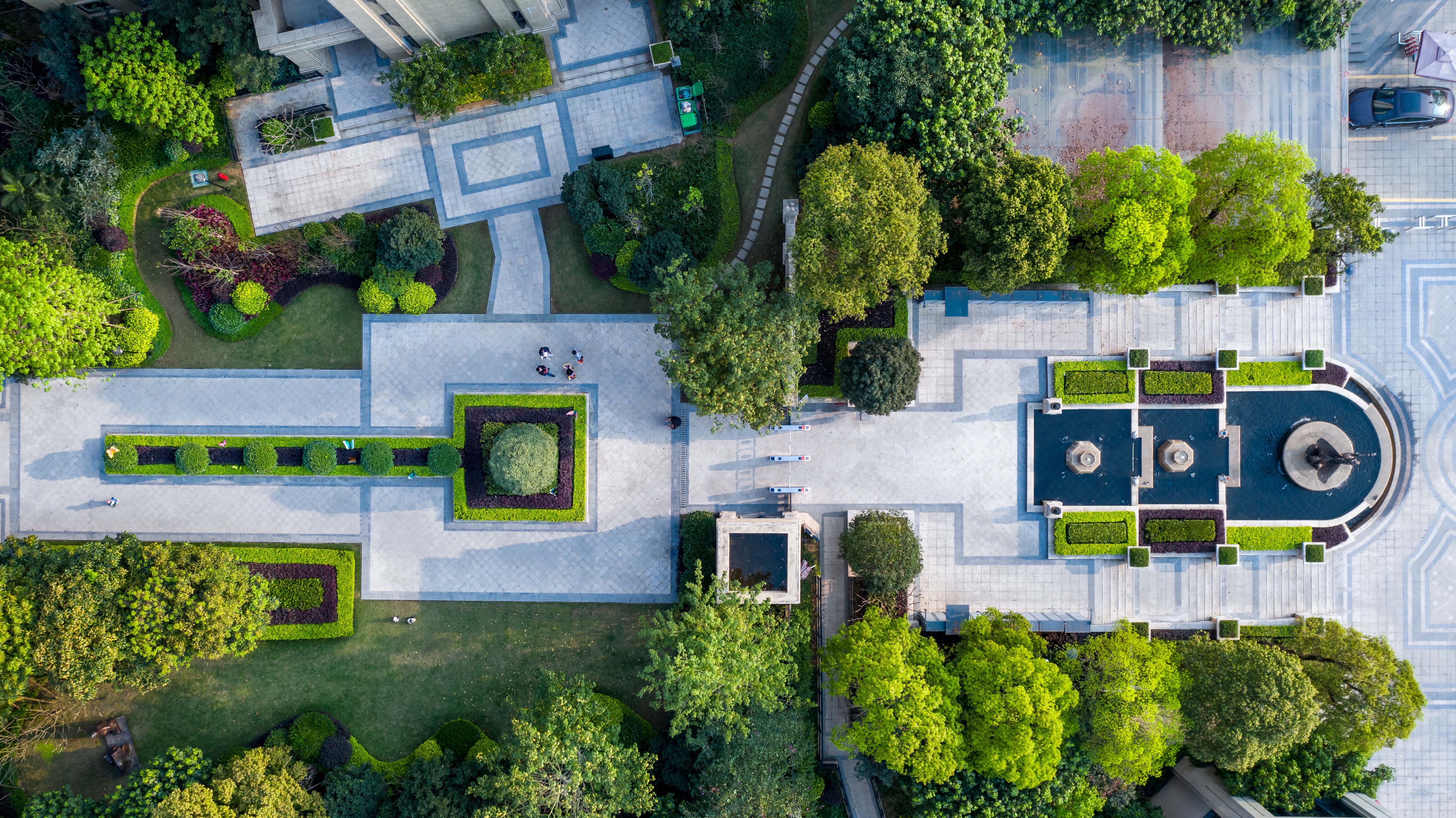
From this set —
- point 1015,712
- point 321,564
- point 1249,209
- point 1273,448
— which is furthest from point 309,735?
point 1249,209

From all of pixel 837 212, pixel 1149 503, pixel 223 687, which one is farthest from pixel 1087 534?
pixel 223 687

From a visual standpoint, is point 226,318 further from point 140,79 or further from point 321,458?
point 140,79

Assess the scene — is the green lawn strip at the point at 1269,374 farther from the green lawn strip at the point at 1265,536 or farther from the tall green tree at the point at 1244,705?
the tall green tree at the point at 1244,705

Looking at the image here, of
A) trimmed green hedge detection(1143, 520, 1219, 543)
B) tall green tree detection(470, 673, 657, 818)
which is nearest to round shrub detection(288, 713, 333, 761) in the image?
tall green tree detection(470, 673, 657, 818)

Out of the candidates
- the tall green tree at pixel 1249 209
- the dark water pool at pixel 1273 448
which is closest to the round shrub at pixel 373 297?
the tall green tree at pixel 1249 209

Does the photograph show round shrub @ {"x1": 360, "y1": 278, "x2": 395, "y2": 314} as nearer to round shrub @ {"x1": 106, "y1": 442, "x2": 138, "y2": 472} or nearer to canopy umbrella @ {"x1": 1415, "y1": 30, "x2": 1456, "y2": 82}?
round shrub @ {"x1": 106, "y1": 442, "x2": 138, "y2": 472}

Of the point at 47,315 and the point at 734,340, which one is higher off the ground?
the point at 47,315
